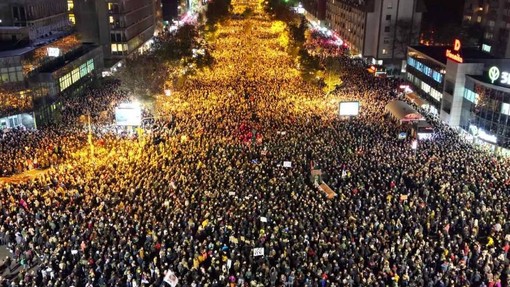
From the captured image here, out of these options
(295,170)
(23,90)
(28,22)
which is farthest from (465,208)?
(28,22)

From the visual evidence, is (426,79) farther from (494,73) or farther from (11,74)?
(11,74)

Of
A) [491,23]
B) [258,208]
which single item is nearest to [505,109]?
[258,208]

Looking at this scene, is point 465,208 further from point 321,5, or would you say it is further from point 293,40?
point 321,5

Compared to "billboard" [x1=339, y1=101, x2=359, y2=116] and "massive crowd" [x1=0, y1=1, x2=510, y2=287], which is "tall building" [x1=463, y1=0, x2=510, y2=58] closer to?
"massive crowd" [x1=0, y1=1, x2=510, y2=287]

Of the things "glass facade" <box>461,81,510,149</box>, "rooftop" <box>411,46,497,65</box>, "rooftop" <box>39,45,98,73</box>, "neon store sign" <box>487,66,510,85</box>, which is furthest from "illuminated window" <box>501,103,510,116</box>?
"rooftop" <box>39,45,98,73</box>

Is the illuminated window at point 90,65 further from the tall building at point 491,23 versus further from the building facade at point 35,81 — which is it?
the tall building at point 491,23

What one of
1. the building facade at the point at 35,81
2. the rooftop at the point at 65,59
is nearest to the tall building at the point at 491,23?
the rooftop at the point at 65,59

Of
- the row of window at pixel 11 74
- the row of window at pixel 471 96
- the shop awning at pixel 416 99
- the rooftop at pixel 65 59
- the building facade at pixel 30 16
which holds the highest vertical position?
the building facade at pixel 30 16
